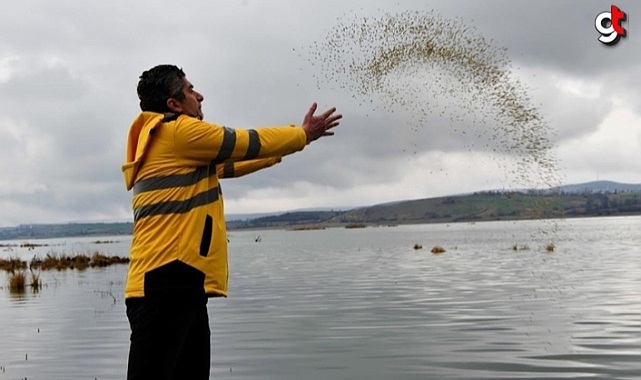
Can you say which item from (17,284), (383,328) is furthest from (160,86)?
(17,284)

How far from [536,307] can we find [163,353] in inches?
509

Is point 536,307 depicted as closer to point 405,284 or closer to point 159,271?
point 405,284

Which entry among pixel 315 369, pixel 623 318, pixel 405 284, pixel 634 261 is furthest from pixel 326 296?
pixel 634 261

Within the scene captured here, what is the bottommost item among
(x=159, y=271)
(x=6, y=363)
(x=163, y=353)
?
(x=6, y=363)

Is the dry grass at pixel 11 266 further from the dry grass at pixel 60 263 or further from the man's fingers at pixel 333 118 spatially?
the man's fingers at pixel 333 118

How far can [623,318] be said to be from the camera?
44.8 feet

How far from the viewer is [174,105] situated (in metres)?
4.77

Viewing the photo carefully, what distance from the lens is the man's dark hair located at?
477 cm

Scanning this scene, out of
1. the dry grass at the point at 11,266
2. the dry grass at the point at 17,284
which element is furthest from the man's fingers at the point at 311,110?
the dry grass at the point at 11,266

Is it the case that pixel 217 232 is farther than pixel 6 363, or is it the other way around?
pixel 6 363

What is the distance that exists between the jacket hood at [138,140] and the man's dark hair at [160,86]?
13 cm

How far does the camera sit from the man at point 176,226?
4.41 metres

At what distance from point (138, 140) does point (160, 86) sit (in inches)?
15.6

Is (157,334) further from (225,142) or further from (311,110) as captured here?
(311,110)
